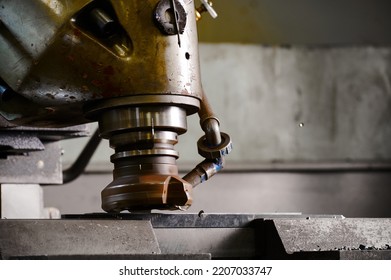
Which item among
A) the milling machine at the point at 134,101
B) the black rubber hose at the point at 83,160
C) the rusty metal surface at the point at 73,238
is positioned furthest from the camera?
the black rubber hose at the point at 83,160

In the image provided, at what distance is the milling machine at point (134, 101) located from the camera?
104cm

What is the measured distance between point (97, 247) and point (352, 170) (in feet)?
7.51

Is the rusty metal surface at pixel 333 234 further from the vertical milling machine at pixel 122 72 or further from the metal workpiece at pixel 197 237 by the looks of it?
the vertical milling machine at pixel 122 72

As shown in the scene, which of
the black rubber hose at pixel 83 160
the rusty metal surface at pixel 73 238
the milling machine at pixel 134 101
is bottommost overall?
the rusty metal surface at pixel 73 238

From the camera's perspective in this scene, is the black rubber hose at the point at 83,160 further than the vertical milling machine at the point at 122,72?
Yes

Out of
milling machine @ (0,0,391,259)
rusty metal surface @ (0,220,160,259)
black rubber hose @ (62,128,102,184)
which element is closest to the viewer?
rusty metal surface @ (0,220,160,259)

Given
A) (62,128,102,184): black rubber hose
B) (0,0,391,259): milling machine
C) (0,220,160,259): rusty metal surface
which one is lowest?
(0,220,160,259): rusty metal surface

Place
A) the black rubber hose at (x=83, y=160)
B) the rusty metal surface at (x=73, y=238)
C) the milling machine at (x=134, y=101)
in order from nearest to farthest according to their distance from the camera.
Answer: the rusty metal surface at (x=73, y=238) → the milling machine at (x=134, y=101) → the black rubber hose at (x=83, y=160)

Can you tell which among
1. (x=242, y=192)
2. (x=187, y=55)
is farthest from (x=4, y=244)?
(x=242, y=192)

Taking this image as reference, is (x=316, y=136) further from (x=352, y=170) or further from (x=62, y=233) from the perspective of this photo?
(x=62, y=233)

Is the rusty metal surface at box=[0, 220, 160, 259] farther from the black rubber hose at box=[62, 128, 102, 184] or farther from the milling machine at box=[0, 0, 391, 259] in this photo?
the black rubber hose at box=[62, 128, 102, 184]

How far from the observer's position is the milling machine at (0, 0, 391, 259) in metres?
1.04

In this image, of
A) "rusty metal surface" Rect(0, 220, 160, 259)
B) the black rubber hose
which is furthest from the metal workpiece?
the black rubber hose

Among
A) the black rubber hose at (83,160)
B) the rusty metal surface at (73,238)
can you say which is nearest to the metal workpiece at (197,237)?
the rusty metal surface at (73,238)
